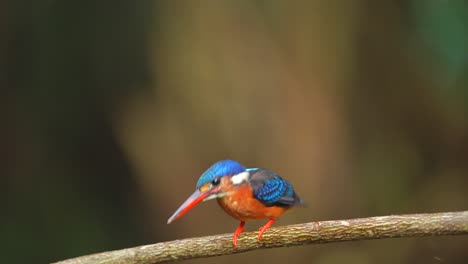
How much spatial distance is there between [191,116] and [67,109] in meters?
1.50

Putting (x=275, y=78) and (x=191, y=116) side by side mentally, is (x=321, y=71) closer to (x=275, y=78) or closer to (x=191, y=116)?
(x=275, y=78)

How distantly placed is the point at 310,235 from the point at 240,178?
32cm

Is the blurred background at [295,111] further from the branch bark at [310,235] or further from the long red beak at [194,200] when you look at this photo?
the long red beak at [194,200]

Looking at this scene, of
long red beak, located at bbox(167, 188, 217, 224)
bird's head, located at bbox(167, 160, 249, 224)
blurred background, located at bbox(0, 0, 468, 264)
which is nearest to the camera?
long red beak, located at bbox(167, 188, 217, 224)

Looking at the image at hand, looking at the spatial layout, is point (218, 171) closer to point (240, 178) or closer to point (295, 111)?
point (240, 178)

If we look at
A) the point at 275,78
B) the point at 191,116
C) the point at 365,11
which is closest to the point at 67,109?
the point at 191,116

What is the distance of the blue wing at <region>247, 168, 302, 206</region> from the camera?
2227mm

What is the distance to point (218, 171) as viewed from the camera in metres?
2.06

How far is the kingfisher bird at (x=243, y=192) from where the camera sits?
80.2 inches

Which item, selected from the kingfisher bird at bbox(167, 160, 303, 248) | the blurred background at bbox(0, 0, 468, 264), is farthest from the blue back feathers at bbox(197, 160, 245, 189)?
the blurred background at bbox(0, 0, 468, 264)

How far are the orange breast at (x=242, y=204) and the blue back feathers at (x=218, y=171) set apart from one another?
0.19ft

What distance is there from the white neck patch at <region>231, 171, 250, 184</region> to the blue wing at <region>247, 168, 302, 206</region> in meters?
0.03

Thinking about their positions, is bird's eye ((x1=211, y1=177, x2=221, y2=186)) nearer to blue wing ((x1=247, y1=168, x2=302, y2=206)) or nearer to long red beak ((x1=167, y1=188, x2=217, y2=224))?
long red beak ((x1=167, y1=188, x2=217, y2=224))

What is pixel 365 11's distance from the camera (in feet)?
15.3
